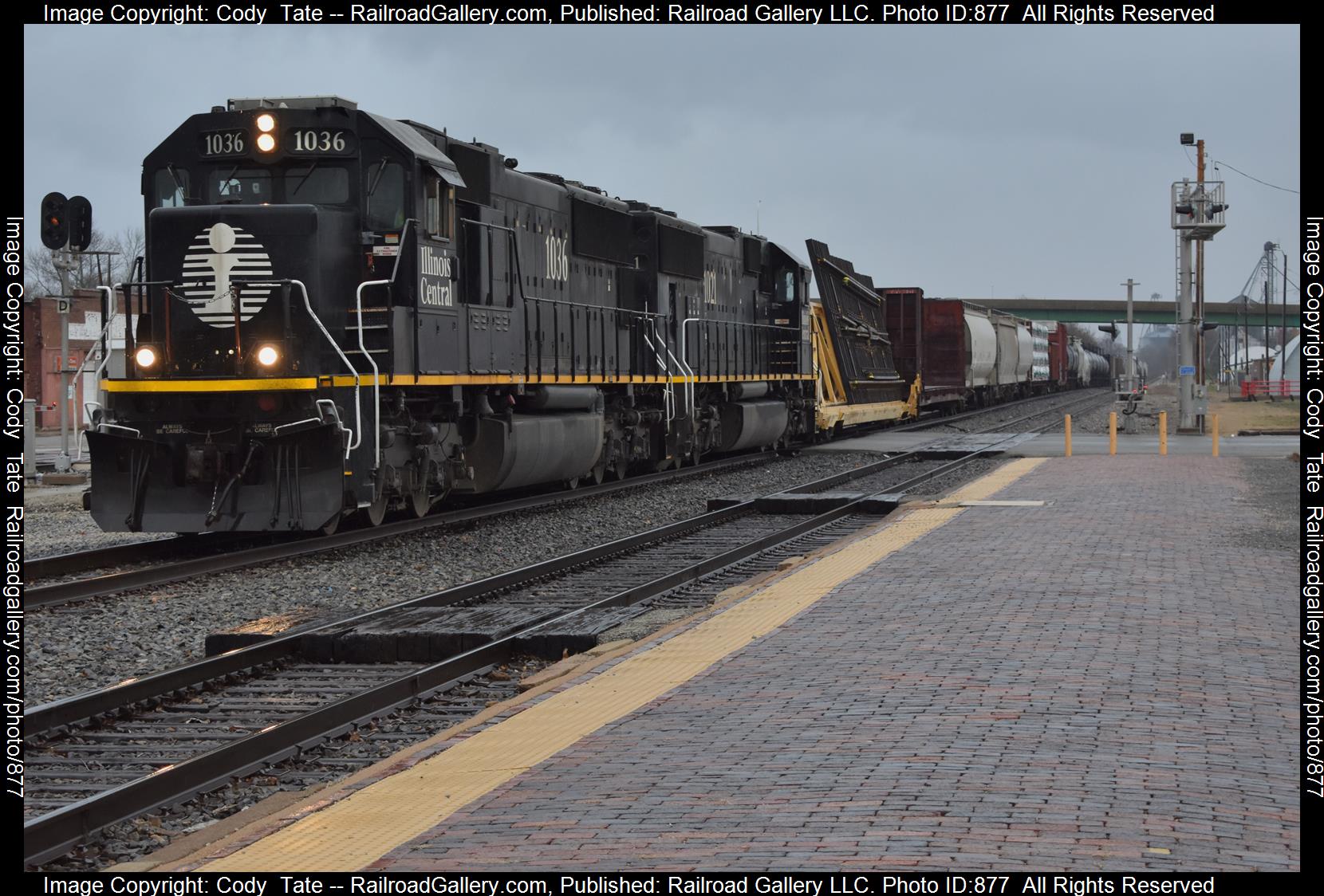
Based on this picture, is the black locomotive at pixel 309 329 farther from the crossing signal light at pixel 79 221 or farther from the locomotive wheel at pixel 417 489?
the crossing signal light at pixel 79 221

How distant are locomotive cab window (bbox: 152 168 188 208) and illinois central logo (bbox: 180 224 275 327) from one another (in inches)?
34.5

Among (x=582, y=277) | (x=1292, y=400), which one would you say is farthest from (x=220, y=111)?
(x=1292, y=400)

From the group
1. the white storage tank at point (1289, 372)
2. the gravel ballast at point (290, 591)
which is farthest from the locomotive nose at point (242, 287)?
the white storage tank at point (1289, 372)

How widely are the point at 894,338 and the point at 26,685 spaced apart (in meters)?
36.1

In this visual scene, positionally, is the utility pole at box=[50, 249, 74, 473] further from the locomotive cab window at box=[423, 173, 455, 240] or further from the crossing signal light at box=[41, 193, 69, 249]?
the locomotive cab window at box=[423, 173, 455, 240]

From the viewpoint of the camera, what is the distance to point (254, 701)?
26.0 ft

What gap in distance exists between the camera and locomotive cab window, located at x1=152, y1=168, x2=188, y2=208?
47.2 feet

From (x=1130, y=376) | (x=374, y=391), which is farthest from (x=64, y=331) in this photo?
(x=1130, y=376)

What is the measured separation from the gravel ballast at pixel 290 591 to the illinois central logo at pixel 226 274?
8.29 feet

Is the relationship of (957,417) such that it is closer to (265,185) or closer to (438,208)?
(438,208)

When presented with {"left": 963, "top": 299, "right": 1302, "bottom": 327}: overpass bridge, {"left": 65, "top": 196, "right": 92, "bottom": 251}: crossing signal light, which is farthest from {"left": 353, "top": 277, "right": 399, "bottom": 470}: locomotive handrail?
{"left": 963, "top": 299, "right": 1302, "bottom": 327}: overpass bridge

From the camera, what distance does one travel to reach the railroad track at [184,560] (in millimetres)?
11438

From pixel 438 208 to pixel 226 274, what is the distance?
2449mm

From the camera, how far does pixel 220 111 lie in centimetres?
1430
